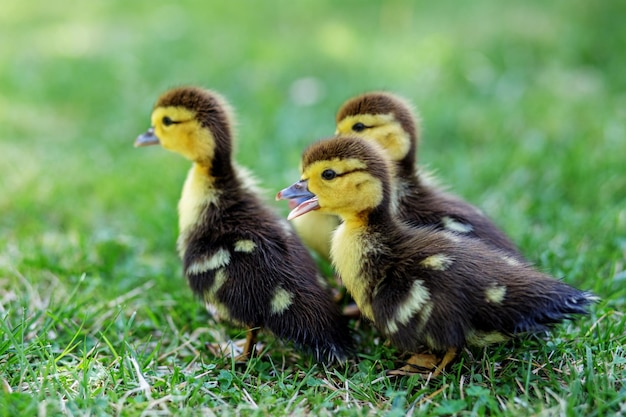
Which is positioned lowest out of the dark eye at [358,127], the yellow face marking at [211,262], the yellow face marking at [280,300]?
the yellow face marking at [280,300]

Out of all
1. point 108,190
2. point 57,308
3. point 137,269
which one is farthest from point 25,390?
point 108,190

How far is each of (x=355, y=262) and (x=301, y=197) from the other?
0.36 m

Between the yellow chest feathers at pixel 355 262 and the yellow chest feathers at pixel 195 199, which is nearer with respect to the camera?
the yellow chest feathers at pixel 355 262

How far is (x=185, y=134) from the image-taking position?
309 centimetres

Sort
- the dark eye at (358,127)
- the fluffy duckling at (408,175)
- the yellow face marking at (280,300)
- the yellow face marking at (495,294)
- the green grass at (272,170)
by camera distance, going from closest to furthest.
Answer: the yellow face marking at (495,294) < the green grass at (272,170) < the yellow face marking at (280,300) < the fluffy duckling at (408,175) < the dark eye at (358,127)

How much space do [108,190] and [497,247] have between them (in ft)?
8.91

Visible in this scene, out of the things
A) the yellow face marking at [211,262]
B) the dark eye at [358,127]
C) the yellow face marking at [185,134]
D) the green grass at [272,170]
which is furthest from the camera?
the dark eye at [358,127]

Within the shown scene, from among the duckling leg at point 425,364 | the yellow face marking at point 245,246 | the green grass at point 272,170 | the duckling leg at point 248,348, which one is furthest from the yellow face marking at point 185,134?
the duckling leg at point 425,364

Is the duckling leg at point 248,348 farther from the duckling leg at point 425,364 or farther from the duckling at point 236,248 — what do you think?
the duckling leg at point 425,364

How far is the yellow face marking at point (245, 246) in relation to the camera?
8.93 feet

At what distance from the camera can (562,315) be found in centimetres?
234

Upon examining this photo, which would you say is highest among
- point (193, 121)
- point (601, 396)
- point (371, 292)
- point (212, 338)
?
point (193, 121)

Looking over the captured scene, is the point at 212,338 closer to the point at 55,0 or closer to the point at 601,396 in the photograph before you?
the point at 601,396

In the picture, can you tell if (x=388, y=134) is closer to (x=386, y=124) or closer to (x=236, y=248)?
(x=386, y=124)
